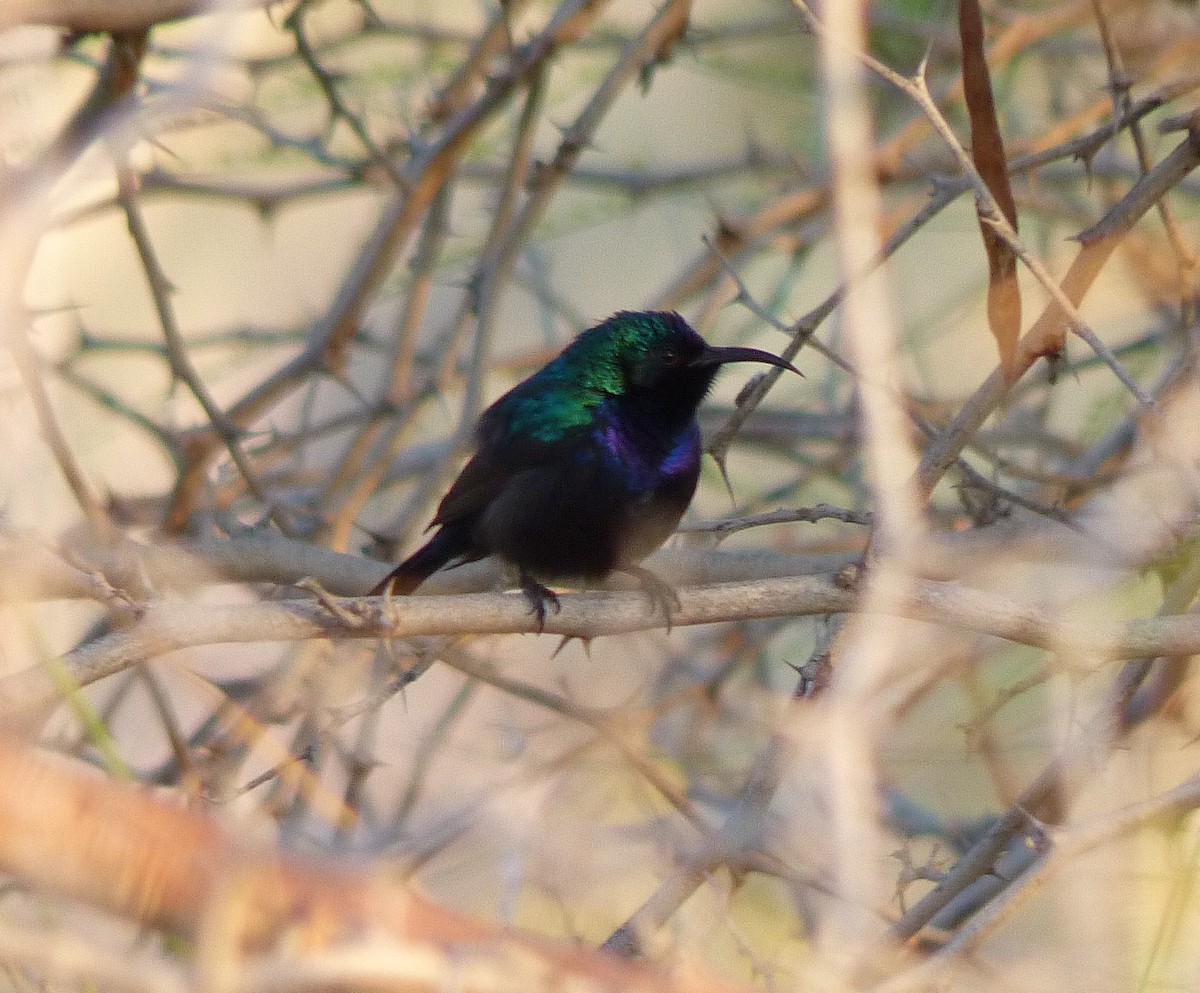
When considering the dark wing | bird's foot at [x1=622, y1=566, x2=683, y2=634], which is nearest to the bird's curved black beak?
the dark wing

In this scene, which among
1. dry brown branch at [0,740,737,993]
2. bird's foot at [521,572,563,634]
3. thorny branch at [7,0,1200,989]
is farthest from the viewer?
bird's foot at [521,572,563,634]

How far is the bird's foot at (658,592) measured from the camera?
3002mm

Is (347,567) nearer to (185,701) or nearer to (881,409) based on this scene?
(881,409)

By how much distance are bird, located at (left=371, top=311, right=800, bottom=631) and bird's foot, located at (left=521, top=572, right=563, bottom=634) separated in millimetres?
11

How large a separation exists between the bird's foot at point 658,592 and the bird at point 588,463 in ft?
0.03

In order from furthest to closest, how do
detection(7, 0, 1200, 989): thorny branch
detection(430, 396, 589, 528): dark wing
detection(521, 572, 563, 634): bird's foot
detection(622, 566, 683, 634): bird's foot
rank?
detection(430, 396, 589, 528): dark wing
detection(622, 566, 683, 634): bird's foot
detection(521, 572, 563, 634): bird's foot
detection(7, 0, 1200, 989): thorny branch

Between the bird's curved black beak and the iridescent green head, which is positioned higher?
the bird's curved black beak

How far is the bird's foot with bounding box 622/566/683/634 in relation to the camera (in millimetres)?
3002

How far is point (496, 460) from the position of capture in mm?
4152

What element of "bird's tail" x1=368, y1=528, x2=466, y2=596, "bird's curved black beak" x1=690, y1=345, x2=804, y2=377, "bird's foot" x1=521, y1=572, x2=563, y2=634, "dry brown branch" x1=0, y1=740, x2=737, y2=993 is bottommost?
"bird's tail" x1=368, y1=528, x2=466, y2=596

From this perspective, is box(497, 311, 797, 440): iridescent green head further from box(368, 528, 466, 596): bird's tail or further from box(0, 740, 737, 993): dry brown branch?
box(0, 740, 737, 993): dry brown branch

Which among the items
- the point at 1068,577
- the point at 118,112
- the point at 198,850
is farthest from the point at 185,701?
the point at 198,850

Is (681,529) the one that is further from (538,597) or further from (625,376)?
(625,376)

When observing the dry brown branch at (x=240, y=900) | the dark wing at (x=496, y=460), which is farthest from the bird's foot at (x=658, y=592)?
the dry brown branch at (x=240, y=900)
